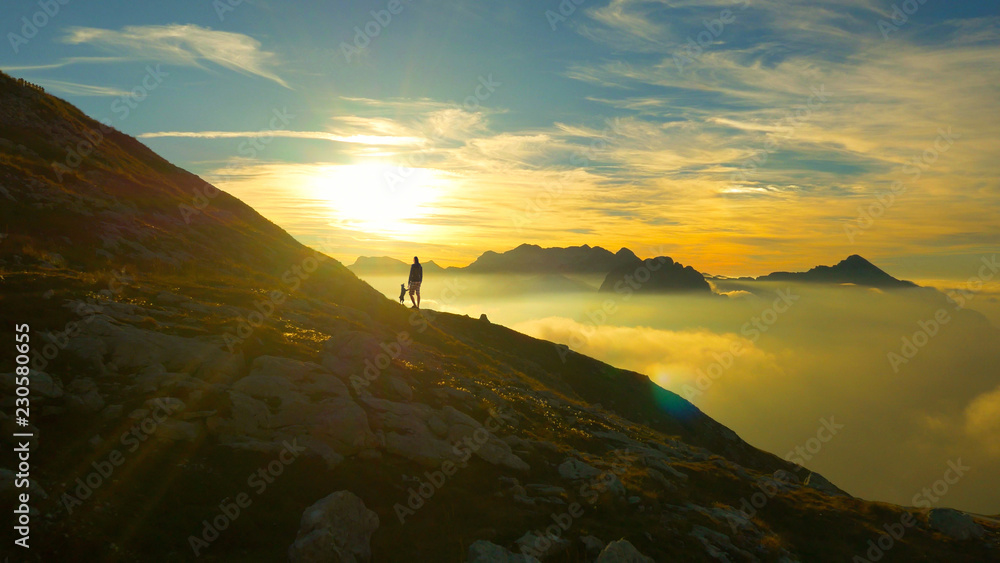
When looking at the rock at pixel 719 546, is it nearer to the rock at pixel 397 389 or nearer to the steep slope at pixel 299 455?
the steep slope at pixel 299 455

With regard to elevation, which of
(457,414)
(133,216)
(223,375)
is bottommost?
(457,414)

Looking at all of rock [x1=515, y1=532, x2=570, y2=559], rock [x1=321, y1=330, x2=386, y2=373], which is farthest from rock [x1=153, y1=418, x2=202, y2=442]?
rock [x1=515, y1=532, x2=570, y2=559]

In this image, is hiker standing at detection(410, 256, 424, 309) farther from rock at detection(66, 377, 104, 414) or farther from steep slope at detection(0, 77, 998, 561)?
rock at detection(66, 377, 104, 414)

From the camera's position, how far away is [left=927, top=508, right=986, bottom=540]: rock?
23672 mm

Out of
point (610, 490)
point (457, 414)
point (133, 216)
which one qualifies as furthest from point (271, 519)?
point (133, 216)

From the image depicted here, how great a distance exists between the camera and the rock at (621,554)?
49.3 ft

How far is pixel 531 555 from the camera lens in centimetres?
1459

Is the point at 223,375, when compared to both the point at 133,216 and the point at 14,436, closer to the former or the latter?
the point at 14,436

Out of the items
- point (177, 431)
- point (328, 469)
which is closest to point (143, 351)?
point (177, 431)

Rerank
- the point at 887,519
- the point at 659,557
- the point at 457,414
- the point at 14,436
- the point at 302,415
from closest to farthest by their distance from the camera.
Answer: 1. the point at 14,436
2. the point at 659,557
3. the point at 302,415
4. the point at 457,414
5. the point at 887,519

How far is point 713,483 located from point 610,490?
9.44 metres

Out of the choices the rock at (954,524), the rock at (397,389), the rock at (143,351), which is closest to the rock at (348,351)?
the rock at (397,389)

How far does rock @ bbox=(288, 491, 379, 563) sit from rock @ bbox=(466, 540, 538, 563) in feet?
9.59

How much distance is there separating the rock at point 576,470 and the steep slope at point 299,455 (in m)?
0.11
